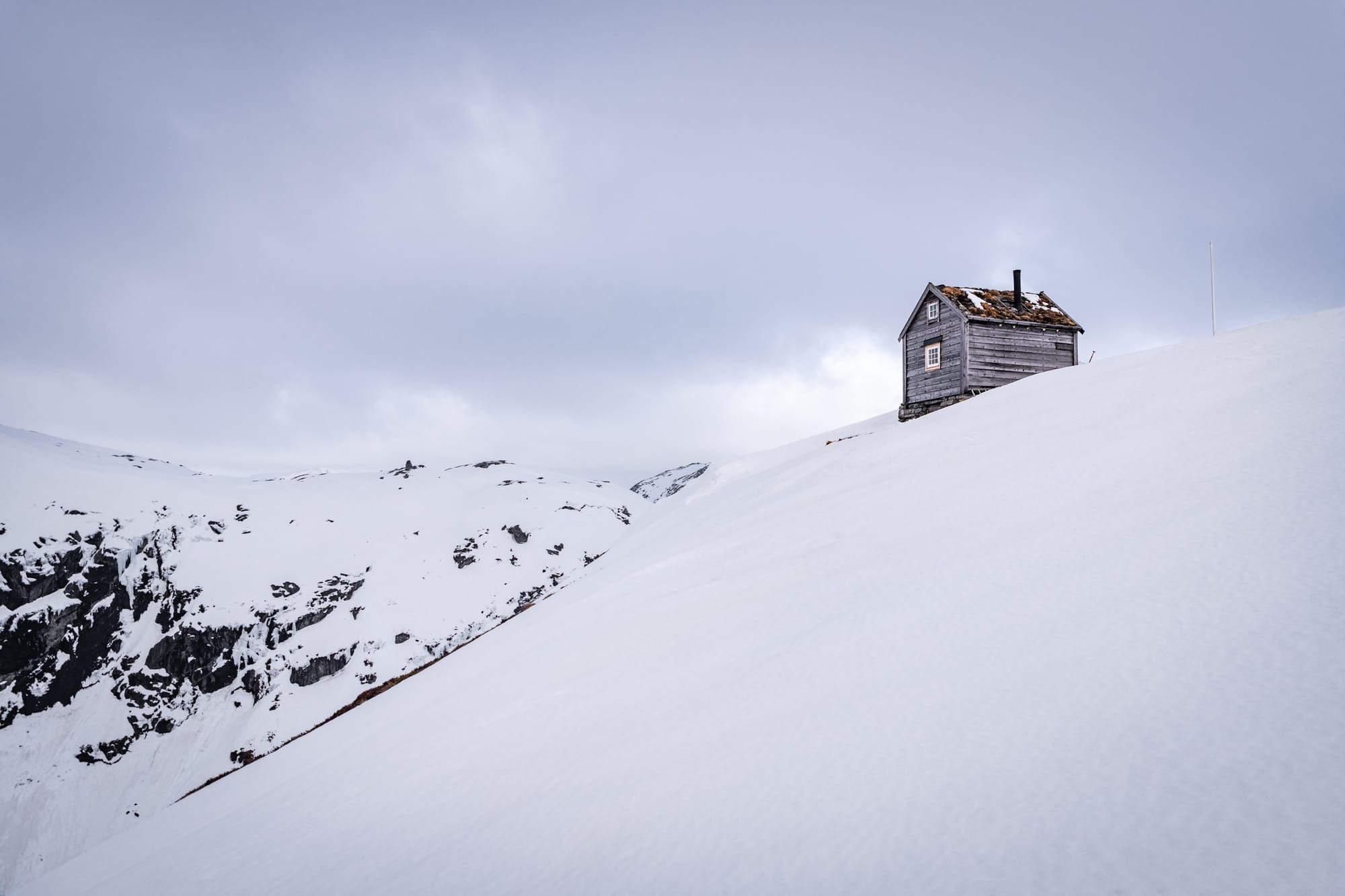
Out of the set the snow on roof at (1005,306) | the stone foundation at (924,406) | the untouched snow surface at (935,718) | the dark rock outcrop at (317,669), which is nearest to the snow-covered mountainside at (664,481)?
the dark rock outcrop at (317,669)

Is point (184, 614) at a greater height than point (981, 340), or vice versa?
point (981, 340)

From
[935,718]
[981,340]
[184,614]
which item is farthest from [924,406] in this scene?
[184,614]

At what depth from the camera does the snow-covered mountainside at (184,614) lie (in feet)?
99.3

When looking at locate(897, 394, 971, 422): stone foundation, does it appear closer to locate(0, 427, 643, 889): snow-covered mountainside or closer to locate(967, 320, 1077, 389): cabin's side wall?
locate(967, 320, 1077, 389): cabin's side wall

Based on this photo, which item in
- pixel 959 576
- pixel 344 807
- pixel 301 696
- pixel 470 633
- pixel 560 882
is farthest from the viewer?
pixel 470 633

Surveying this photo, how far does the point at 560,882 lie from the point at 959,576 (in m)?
4.25

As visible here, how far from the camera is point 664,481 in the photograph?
135125 mm

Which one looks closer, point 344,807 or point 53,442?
point 344,807

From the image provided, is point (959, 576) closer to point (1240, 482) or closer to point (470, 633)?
point (1240, 482)

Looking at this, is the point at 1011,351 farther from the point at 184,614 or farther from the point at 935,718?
the point at 184,614

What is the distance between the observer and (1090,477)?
6.69 metres

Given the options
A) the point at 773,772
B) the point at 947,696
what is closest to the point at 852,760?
the point at 773,772

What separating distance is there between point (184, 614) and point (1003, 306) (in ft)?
166

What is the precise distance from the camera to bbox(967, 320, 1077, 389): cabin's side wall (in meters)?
22.6
